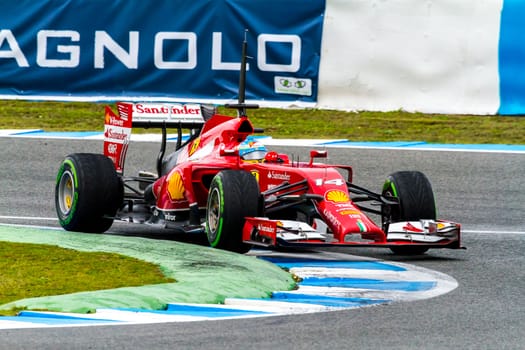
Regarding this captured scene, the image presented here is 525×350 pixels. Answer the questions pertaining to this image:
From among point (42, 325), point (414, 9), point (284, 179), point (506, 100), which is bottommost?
point (42, 325)

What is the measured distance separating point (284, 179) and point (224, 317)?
322cm

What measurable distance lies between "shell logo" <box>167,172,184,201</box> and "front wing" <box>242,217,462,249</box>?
1.22 meters

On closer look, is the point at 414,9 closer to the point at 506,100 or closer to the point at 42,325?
the point at 506,100

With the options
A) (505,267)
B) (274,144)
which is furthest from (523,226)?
(274,144)

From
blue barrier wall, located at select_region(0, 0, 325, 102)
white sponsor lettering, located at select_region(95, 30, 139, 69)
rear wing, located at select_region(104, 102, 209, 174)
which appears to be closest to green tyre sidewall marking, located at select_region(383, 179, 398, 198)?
rear wing, located at select_region(104, 102, 209, 174)

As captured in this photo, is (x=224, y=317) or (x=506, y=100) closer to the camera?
(x=224, y=317)

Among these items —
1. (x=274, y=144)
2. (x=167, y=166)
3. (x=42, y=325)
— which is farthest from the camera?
(x=274, y=144)

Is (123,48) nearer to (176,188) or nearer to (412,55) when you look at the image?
(412,55)

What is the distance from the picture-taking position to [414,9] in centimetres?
1838

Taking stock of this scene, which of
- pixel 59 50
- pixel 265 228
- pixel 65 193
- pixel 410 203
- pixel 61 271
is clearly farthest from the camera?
pixel 59 50

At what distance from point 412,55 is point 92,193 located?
332 inches

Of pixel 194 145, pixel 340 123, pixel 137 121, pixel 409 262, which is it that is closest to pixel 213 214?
pixel 194 145

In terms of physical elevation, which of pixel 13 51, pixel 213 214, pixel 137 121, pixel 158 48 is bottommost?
pixel 213 214

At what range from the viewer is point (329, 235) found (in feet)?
33.4
